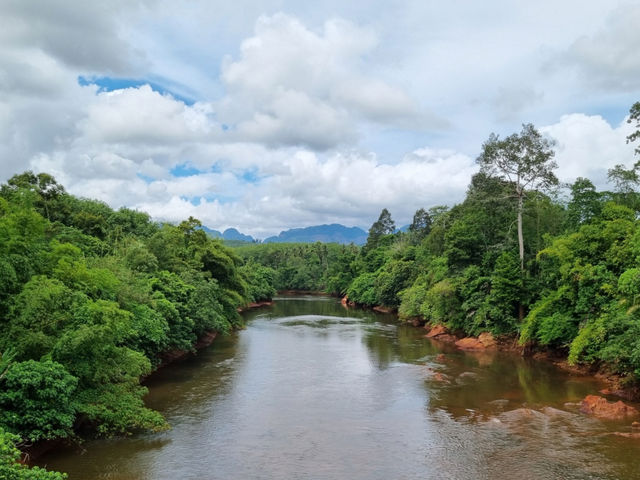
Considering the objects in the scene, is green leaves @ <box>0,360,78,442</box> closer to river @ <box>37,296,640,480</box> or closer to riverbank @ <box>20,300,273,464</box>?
riverbank @ <box>20,300,273,464</box>

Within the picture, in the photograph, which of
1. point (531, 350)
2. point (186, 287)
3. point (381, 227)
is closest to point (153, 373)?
point (186, 287)

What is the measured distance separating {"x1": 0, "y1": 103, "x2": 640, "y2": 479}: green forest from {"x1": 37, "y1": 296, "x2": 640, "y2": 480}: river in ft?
6.78

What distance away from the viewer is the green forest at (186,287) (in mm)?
18344

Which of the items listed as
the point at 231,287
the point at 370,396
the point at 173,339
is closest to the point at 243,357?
the point at 173,339

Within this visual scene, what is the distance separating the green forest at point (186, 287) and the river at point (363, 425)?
2.07 metres

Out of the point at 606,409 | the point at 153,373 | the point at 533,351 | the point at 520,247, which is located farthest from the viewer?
the point at 520,247

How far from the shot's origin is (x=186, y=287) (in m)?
37.4

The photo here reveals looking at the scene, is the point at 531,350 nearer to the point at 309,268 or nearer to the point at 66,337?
the point at 66,337

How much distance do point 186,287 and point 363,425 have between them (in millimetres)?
19287

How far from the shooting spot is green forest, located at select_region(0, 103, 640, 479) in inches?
722

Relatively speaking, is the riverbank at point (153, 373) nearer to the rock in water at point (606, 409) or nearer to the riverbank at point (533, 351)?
the riverbank at point (533, 351)

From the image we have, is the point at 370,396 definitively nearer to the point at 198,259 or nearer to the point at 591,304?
the point at 591,304

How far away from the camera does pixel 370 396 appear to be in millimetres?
28484

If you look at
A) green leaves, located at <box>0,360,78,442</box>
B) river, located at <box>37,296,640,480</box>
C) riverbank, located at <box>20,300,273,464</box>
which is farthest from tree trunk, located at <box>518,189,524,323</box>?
green leaves, located at <box>0,360,78,442</box>
